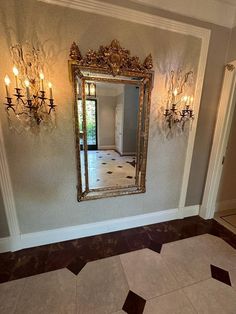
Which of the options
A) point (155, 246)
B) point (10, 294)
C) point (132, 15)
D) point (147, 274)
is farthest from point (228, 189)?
point (10, 294)

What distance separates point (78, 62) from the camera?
1.47 m

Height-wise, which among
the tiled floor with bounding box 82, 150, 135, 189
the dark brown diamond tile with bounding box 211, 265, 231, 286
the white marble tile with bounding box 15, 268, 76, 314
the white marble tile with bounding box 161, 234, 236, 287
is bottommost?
the white marble tile with bounding box 161, 234, 236, 287

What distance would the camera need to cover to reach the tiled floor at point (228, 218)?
222cm

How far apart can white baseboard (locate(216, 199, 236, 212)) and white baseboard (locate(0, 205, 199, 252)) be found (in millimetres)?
481

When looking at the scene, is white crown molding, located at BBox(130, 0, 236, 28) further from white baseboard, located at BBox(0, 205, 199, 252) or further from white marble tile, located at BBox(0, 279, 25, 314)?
white marble tile, located at BBox(0, 279, 25, 314)

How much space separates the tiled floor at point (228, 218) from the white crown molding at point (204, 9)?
8.41 ft

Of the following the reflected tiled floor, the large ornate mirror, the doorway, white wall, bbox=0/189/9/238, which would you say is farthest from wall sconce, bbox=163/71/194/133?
white wall, bbox=0/189/9/238

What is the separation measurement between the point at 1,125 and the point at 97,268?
1662 millimetres

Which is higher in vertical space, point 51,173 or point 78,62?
point 78,62

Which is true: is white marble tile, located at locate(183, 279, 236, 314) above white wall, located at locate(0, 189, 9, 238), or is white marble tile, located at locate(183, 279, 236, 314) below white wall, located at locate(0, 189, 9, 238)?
below

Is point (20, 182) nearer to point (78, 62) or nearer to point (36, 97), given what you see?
point (36, 97)

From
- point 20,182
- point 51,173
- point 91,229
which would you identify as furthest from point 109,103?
point 91,229

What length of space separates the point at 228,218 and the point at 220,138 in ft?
4.28

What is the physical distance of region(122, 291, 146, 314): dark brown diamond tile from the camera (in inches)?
47.4
